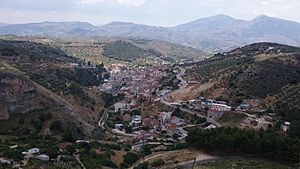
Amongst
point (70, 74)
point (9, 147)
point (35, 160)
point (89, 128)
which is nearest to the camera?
point (35, 160)

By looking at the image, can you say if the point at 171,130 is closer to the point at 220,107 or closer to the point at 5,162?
the point at 220,107

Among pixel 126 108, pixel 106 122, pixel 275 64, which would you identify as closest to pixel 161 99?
pixel 126 108

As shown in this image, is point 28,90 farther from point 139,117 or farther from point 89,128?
point 139,117

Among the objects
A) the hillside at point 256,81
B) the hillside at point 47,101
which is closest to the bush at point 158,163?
the hillside at point 47,101

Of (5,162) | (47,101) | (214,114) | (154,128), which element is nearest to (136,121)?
(154,128)

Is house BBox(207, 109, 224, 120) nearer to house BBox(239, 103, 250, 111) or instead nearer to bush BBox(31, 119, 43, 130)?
house BBox(239, 103, 250, 111)

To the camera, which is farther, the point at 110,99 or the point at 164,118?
the point at 110,99
